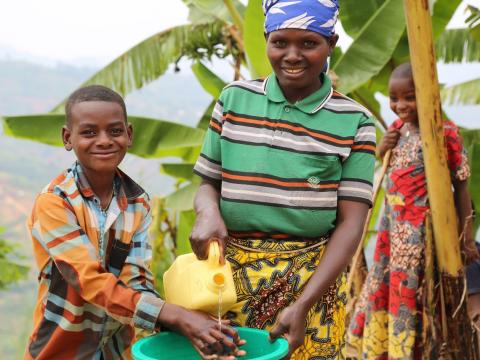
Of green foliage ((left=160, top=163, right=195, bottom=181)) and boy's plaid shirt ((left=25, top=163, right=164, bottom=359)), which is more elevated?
green foliage ((left=160, top=163, right=195, bottom=181))

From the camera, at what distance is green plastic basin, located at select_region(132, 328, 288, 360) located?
5.90ft

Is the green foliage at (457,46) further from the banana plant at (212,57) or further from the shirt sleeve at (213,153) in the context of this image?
the shirt sleeve at (213,153)

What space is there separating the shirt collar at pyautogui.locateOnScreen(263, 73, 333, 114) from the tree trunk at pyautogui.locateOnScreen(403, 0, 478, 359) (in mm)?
1396

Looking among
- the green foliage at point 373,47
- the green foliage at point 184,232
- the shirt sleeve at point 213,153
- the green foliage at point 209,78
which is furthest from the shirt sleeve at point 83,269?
the green foliage at point 209,78

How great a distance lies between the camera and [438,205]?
11.5 feet

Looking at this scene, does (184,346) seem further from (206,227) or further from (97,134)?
(97,134)

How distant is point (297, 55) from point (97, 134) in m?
0.60

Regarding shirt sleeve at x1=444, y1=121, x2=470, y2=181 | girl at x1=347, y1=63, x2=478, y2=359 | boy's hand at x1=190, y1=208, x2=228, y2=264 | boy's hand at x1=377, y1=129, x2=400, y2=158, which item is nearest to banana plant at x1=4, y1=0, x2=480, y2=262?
boy's hand at x1=377, y1=129, x2=400, y2=158

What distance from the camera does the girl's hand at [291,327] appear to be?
178 cm

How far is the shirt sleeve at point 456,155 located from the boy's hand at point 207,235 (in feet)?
6.80

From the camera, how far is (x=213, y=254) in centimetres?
181

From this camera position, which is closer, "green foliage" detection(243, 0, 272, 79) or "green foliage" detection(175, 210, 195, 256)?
"green foliage" detection(243, 0, 272, 79)

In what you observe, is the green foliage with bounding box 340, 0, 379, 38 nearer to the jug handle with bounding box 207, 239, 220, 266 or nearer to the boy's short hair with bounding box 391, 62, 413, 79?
the boy's short hair with bounding box 391, 62, 413, 79

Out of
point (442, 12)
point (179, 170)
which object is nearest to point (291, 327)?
point (442, 12)
